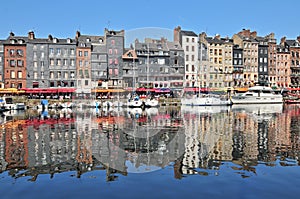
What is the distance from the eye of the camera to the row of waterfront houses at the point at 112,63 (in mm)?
85188

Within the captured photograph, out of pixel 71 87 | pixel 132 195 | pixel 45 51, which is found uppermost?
pixel 45 51

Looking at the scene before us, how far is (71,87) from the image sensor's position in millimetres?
87688

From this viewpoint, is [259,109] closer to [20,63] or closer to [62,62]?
[62,62]

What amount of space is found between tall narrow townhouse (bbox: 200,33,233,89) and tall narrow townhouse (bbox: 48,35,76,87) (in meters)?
42.5

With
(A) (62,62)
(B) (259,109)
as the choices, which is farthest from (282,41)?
(A) (62,62)

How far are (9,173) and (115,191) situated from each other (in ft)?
19.3

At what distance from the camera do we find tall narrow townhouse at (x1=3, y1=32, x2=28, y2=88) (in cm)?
8369

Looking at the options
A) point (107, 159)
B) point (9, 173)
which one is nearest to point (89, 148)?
point (107, 159)

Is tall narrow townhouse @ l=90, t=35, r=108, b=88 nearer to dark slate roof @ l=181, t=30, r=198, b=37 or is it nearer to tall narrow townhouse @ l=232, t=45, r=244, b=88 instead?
dark slate roof @ l=181, t=30, r=198, b=37

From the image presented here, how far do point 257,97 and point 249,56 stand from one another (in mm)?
26942

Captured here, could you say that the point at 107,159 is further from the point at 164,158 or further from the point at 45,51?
the point at 45,51

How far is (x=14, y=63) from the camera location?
84.6m

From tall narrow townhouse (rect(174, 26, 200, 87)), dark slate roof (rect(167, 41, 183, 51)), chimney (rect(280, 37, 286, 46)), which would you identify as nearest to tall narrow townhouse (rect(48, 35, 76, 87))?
dark slate roof (rect(167, 41, 183, 51))

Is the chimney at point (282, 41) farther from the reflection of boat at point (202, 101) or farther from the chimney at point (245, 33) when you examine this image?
the reflection of boat at point (202, 101)
